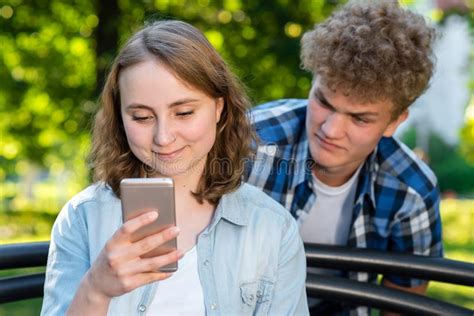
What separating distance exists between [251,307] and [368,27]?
126 cm

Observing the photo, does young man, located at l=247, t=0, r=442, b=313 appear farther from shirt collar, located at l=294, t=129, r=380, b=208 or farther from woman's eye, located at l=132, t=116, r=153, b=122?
woman's eye, located at l=132, t=116, r=153, b=122

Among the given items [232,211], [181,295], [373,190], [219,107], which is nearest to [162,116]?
[219,107]

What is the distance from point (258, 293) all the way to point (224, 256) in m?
0.14

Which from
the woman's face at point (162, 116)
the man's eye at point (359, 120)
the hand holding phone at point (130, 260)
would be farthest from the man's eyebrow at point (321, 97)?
the hand holding phone at point (130, 260)

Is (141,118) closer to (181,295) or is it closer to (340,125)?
(181,295)

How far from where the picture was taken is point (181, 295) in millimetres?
2055

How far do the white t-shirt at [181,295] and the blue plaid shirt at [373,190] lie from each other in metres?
0.89

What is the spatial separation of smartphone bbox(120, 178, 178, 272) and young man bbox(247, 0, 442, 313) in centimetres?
125

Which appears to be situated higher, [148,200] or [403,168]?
[148,200]

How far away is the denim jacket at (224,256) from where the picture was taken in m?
2.04

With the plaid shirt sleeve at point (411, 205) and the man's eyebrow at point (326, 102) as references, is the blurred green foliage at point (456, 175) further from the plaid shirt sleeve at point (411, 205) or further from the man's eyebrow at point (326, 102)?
the man's eyebrow at point (326, 102)

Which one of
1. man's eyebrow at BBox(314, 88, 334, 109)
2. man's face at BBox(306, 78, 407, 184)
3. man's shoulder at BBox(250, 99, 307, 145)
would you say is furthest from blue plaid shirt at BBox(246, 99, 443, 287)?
man's eyebrow at BBox(314, 88, 334, 109)

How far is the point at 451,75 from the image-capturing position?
2647 centimetres

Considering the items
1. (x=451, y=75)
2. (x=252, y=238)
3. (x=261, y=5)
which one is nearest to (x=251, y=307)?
(x=252, y=238)
